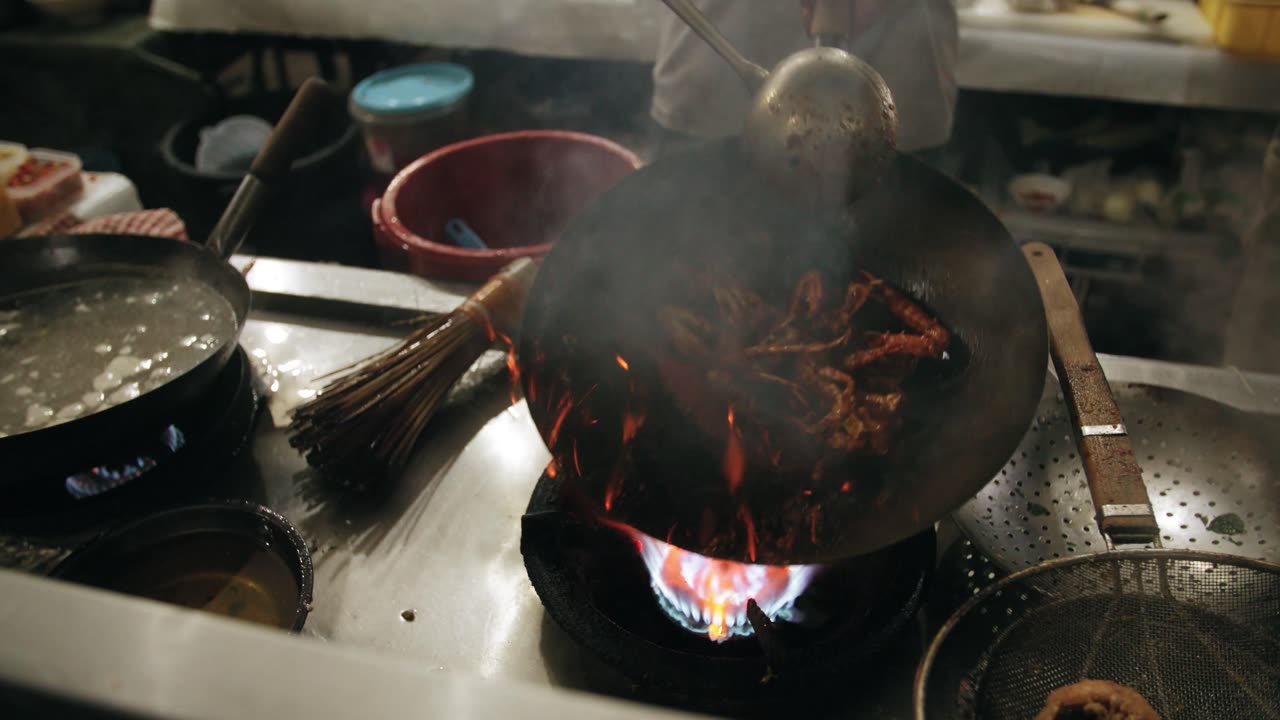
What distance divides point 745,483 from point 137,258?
5.18 feet

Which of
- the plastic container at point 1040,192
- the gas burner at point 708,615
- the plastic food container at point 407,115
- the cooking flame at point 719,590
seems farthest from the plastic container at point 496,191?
the plastic container at point 1040,192

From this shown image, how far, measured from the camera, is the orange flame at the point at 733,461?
4.58ft

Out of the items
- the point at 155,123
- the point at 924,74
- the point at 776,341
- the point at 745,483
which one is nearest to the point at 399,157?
the point at 155,123

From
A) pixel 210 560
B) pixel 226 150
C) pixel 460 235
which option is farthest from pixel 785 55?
pixel 226 150

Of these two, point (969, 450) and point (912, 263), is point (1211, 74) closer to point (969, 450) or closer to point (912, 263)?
point (912, 263)

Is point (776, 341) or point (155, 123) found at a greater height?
point (776, 341)

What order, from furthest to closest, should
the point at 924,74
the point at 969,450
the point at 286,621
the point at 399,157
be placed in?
the point at 399,157, the point at 924,74, the point at 286,621, the point at 969,450

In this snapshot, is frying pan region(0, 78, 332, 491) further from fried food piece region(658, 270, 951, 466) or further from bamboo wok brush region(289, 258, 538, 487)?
fried food piece region(658, 270, 951, 466)

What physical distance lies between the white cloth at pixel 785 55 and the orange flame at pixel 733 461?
1384 mm

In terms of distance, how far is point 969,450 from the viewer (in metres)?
1.35

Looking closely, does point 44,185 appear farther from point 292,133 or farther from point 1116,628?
point 1116,628

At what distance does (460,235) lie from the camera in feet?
8.20

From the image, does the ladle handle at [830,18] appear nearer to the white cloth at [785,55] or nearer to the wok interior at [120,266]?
the white cloth at [785,55]

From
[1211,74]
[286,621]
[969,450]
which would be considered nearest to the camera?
[969,450]
